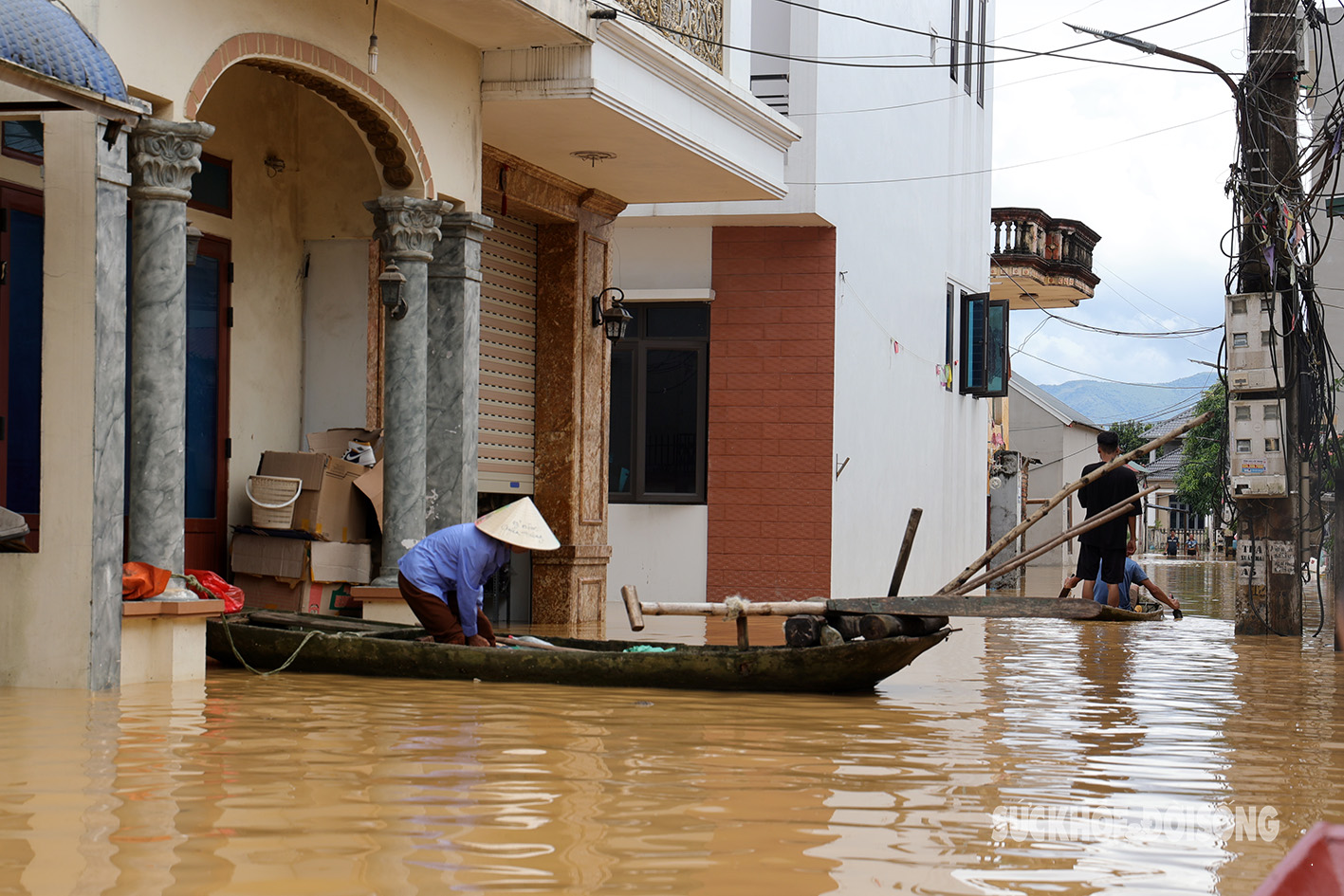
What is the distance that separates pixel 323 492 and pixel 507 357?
4068 millimetres

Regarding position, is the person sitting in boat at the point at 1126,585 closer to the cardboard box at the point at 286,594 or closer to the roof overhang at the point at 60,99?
Answer: the cardboard box at the point at 286,594

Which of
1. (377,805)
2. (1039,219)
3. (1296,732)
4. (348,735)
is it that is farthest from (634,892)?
(1039,219)

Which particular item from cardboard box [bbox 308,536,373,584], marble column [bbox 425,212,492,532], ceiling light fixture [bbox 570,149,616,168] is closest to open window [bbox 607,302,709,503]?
ceiling light fixture [bbox 570,149,616,168]

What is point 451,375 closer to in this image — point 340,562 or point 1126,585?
point 340,562

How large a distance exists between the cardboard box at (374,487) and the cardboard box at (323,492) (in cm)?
5

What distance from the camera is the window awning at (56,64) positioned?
7879 mm

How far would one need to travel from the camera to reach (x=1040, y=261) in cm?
3234

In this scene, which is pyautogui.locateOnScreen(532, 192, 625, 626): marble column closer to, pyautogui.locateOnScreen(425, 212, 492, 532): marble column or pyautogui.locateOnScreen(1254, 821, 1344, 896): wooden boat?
pyautogui.locateOnScreen(425, 212, 492, 532): marble column

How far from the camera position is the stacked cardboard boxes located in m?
12.8

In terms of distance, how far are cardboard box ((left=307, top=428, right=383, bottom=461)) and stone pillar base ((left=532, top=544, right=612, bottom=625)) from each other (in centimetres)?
373

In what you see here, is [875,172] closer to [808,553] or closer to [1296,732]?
[808,553]

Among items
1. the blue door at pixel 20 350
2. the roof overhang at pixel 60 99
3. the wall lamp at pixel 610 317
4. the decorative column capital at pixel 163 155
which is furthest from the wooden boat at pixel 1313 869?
the wall lamp at pixel 610 317

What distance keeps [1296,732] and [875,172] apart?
14.7m

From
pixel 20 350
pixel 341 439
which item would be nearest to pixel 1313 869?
pixel 20 350
